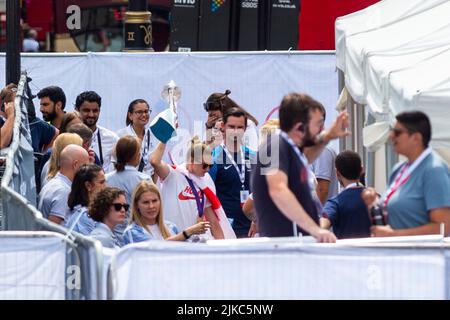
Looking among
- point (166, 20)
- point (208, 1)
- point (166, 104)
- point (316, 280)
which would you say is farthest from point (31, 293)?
point (166, 20)

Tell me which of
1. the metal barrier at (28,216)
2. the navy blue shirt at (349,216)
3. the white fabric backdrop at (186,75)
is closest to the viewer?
the metal barrier at (28,216)

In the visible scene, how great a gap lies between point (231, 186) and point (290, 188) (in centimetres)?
389

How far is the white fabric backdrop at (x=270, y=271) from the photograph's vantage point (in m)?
6.63

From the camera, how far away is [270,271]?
665cm

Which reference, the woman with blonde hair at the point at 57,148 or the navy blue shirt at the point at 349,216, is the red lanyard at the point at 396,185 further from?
the woman with blonde hair at the point at 57,148

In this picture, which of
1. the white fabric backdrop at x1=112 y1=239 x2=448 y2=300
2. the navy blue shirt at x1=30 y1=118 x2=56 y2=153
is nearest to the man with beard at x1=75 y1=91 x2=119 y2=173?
the navy blue shirt at x1=30 y1=118 x2=56 y2=153

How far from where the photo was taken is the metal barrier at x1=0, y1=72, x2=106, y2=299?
6.62m

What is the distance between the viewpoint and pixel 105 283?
6629 millimetres

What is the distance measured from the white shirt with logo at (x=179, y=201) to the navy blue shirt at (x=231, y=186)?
0.54 m

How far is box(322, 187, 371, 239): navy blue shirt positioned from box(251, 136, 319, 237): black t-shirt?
1442 millimetres

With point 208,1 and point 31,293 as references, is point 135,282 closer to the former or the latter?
point 31,293

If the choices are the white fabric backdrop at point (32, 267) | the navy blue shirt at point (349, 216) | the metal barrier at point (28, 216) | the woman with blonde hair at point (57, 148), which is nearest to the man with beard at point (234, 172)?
the woman with blonde hair at point (57, 148)

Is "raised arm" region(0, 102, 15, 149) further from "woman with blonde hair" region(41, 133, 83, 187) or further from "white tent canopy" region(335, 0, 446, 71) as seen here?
"white tent canopy" region(335, 0, 446, 71)

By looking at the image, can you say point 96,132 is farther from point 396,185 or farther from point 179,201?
point 396,185
